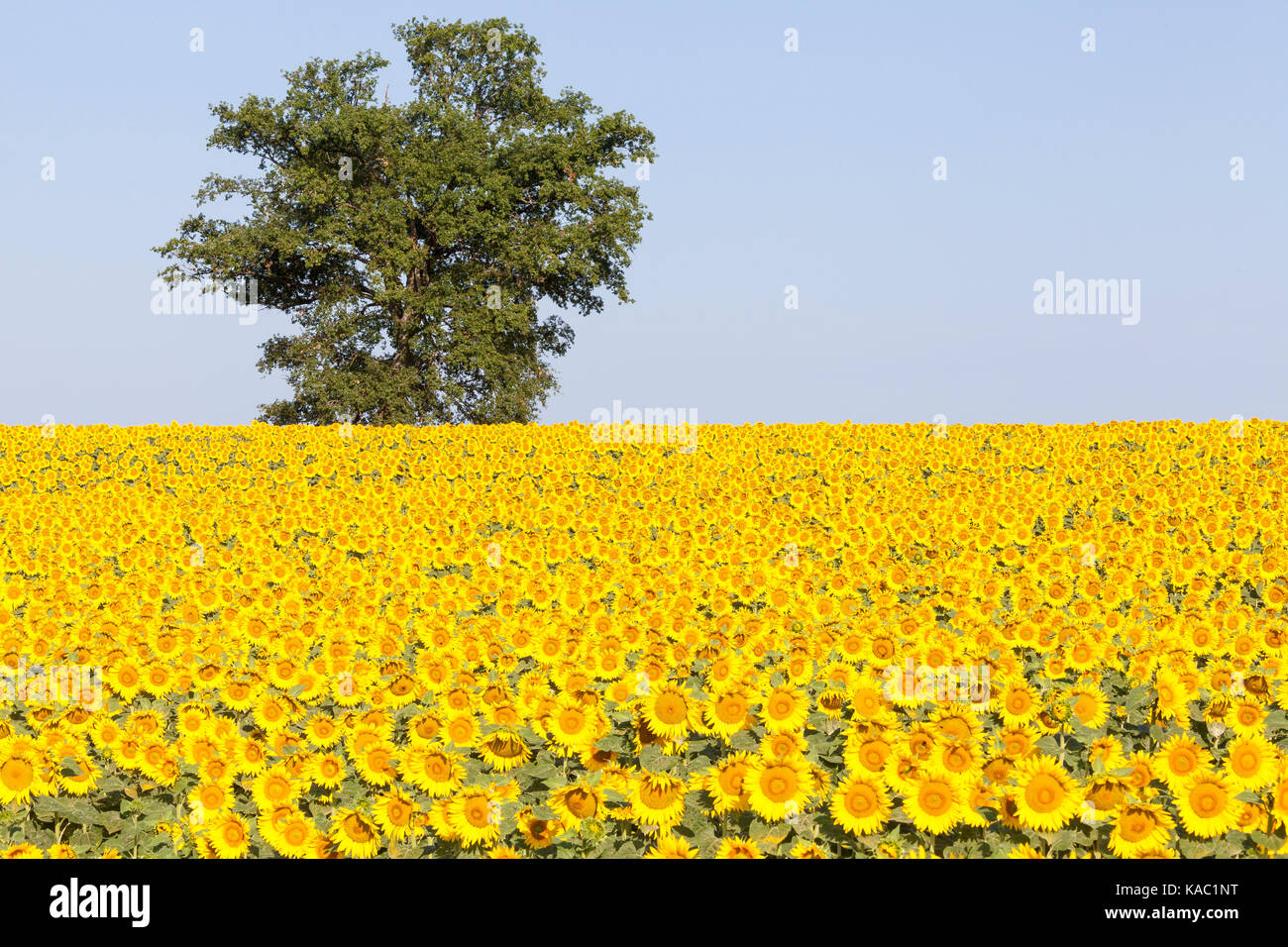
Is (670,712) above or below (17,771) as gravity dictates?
above

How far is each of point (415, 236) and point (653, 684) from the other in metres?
35.7

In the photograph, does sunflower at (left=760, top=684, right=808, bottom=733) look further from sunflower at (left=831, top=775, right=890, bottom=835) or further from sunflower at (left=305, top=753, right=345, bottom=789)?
sunflower at (left=305, top=753, right=345, bottom=789)

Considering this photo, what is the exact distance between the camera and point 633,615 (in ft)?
25.3

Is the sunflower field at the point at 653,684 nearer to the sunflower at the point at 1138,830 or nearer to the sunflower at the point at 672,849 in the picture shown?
the sunflower at the point at 1138,830

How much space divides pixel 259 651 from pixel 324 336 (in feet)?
104

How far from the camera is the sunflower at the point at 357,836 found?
188 inches

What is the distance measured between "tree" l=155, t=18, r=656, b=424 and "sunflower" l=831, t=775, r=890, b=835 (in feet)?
110

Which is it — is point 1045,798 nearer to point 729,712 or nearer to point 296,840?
point 729,712

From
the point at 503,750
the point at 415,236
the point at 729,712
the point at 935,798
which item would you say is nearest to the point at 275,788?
the point at 503,750

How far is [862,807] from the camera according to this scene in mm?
4812

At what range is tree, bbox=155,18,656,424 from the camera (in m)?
37.7

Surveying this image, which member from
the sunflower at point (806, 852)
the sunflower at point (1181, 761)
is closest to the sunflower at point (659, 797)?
the sunflower at point (806, 852)

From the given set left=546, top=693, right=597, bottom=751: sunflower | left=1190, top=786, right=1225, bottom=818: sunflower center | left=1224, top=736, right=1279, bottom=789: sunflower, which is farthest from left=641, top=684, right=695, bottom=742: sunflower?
left=1224, top=736, right=1279, bottom=789: sunflower

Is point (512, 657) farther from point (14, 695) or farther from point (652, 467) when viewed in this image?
point (652, 467)
